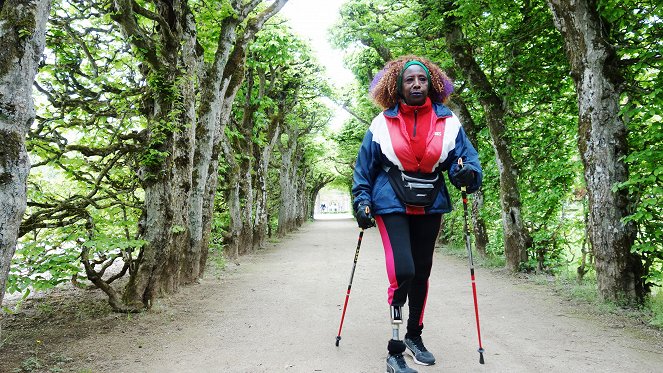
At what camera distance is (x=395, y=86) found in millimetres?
4086

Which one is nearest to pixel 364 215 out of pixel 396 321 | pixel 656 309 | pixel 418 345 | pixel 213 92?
pixel 396 321

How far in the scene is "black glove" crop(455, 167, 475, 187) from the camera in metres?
3.78

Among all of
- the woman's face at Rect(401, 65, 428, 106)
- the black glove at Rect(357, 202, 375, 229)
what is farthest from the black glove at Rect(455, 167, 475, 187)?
the black glove at Rect(357, 202, 375, 229)

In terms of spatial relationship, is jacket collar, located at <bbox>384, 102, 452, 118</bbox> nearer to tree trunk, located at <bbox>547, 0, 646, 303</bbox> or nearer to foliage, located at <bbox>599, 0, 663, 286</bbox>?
foliage, located at <bbox>599, 0, 663, 286</bbox>

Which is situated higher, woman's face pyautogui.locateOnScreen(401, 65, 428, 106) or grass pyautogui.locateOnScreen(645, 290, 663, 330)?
woman's face pyautogui.locateOnScreen(401, 65, 428, 106)

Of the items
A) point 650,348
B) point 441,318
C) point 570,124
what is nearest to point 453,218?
point 570,124

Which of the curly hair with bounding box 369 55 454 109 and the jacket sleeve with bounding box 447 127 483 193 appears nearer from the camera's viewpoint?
the jacket sleeve with bounding box 447 127 483 193

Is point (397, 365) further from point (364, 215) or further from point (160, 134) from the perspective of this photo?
point (160, 134)

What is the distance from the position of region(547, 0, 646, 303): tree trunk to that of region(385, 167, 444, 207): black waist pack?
3.24m

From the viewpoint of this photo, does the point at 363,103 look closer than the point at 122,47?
No

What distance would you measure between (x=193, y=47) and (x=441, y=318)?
217 inches

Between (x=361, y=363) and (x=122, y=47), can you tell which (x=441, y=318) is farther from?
(x=122, y=47)

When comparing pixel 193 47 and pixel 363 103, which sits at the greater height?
pixel 363 103

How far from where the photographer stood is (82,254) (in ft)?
16.8
